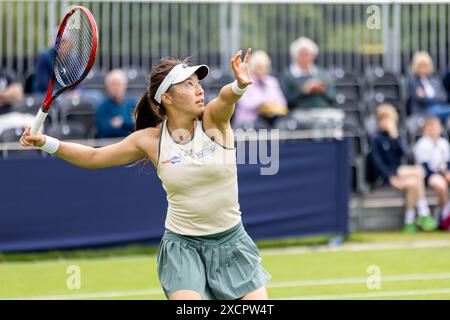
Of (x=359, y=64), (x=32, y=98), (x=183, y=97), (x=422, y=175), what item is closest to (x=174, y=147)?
(x=183, y=97)

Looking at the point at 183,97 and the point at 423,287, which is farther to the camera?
the point at 423,287

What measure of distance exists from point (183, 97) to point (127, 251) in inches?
217

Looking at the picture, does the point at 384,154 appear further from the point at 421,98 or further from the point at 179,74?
the point at 179,74

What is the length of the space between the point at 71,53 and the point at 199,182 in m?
1.22

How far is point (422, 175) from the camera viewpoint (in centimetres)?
1338

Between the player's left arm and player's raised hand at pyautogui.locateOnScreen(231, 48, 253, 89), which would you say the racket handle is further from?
player's raised hand at pyautogui.locateOnScreen(231, 48, 253, 89)

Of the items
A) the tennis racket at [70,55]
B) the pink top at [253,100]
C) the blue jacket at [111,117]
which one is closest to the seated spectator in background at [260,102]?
the pink top at [253,100]

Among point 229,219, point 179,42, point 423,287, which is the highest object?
point 179,42

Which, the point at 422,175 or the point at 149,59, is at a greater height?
the point at 149,59

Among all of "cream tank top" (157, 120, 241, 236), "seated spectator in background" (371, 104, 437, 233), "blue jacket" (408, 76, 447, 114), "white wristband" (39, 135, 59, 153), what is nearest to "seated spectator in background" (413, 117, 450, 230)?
"seated spectator in background" (371, 104, 437, 233)

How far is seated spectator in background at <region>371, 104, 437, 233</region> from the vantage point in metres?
13.3

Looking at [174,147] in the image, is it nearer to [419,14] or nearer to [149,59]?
[149,59]

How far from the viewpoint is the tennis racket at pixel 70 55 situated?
681 cm
